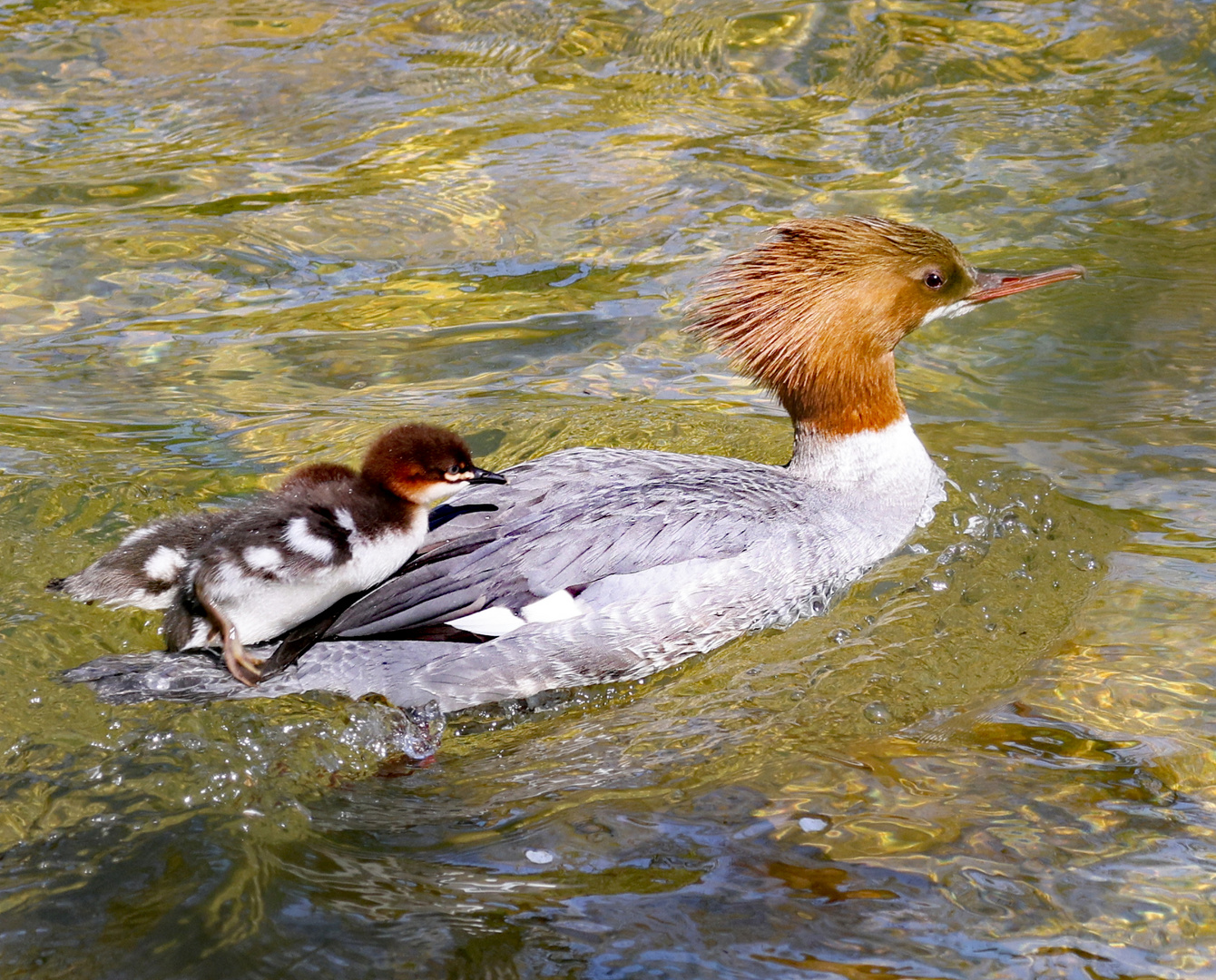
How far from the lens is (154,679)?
12.0 feet

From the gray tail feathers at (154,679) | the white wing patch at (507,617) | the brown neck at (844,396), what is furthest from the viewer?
the brown neck at (844,396)

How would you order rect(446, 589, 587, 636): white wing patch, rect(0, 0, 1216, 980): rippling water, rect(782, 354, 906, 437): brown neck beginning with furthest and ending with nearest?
rect(782, 354, 906, 437): brown neck
rect(446, 589, 587, 636): white wing patch
rect(0, 0, 1216, 980): rippling water

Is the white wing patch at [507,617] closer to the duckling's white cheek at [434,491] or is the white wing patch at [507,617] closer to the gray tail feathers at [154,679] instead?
the duckling's white cheek at [434,491]

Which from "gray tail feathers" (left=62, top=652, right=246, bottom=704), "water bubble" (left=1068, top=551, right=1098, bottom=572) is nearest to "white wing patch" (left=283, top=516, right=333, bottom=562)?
"gray tail feathers" (left=62, top=652, right=246, bottom=704)

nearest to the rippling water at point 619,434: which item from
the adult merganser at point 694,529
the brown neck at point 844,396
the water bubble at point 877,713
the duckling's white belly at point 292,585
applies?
the water bubble at point 877,713

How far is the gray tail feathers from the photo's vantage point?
3629mm

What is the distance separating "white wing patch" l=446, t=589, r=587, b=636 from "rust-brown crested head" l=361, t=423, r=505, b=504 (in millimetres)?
405

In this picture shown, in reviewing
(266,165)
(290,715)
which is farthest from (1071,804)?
(266,165)

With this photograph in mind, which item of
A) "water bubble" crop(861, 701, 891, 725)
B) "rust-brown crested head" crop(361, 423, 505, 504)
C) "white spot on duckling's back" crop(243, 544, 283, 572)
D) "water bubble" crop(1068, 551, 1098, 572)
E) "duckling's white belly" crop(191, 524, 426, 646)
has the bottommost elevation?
"water bubble" crop(861, 701, 891, 725)

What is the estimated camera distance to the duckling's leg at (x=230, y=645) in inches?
143

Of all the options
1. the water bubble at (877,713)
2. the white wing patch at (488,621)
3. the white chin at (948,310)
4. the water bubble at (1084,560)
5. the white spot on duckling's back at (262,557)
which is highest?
the white chin at (948,310)

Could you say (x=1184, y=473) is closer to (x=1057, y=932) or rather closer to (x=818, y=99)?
(x=1057, y=932)

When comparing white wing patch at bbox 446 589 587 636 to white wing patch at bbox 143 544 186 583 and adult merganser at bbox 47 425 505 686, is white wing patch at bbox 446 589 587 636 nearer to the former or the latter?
adult merganser at bbox 47 425 505 686

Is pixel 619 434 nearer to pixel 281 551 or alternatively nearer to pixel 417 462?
pixel 417 462
